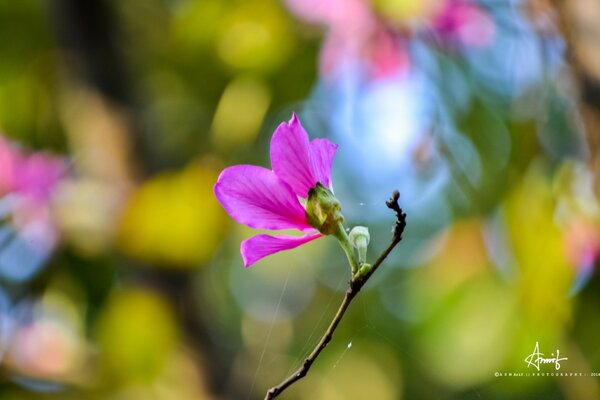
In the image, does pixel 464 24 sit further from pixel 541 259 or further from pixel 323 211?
pixel 323 211

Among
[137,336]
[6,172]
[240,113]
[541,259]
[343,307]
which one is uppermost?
[240,113]

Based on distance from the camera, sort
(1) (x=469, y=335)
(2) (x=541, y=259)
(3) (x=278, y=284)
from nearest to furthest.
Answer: (2) (x=541, y=259) → (1) (x=469, y=335) → (3) (x=278, y=284)

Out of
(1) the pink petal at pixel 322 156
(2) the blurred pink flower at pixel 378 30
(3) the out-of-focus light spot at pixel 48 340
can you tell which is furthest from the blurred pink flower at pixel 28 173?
(1) the pink petal at pixel 322 156

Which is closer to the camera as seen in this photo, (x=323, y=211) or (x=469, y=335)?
(x=323, y=211)

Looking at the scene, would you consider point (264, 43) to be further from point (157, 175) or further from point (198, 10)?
point (157, 175)

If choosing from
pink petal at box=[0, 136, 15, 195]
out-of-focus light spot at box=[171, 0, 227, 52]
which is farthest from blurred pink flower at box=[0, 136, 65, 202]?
out-of-focus light spot at box=[171, 0, 227, 52]

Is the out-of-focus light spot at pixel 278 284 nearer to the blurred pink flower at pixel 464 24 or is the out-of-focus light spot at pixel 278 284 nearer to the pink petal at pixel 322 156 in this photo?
the blurred pink flower at pixel 464 24

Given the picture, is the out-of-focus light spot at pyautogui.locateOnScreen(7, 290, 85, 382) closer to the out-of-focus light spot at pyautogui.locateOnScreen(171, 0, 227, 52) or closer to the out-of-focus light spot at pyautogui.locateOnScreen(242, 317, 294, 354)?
the out-of-focus light spot at pyautogui.locateOnScreen(242, 317, 294, 354)

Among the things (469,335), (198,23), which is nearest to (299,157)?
(469,335)
